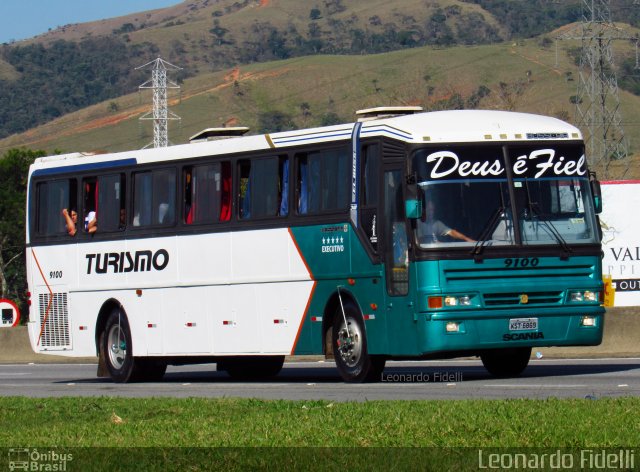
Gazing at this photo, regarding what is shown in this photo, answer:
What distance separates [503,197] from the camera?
733 inches

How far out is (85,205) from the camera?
24.3 metres

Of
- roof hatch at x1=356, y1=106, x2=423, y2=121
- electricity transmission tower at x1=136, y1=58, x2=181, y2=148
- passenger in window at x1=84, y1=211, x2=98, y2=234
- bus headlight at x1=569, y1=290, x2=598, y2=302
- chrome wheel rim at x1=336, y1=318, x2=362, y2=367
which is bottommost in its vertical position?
chrome wheel rim at x1=336, y1=318, x2=362, y2=367

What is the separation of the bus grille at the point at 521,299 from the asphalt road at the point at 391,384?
38.0 inches

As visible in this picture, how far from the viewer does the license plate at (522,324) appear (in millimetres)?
18484

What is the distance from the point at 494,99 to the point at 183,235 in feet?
507

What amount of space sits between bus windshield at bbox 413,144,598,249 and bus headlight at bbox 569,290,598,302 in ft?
2.04

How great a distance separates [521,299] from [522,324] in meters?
0.30

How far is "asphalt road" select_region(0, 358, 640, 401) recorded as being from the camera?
1714cm

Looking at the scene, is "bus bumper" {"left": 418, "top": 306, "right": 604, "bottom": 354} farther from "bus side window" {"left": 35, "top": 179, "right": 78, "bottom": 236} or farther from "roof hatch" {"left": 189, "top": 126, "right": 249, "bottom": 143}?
"bus side window" {"left": 35, "top": 179, "right": 78, "bottom": 236}

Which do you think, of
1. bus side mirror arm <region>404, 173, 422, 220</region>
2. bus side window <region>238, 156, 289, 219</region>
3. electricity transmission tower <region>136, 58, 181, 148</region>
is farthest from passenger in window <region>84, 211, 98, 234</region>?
electricity transmission tower <region>136, 58, 181, 148</region>

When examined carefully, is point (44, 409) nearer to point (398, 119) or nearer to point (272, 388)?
point (272, 388)

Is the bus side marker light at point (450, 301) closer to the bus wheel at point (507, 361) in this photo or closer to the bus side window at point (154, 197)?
the bus wheel at point (507, 361)

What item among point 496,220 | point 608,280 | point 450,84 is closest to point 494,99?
point 450,84

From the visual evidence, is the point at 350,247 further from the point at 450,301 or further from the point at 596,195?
the point at 596,195
